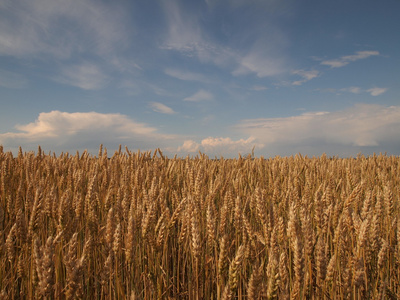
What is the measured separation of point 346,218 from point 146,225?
1261mm

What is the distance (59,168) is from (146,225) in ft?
8.99

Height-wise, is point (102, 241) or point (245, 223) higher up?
point (245, 223)

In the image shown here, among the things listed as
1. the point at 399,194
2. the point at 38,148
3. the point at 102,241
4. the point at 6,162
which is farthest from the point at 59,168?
the point at 399,194

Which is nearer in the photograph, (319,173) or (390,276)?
(390,276)

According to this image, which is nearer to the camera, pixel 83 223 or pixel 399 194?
pixel 83 223

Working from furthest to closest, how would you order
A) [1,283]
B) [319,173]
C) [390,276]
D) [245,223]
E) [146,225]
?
[319,173] → [390,276] → [1,283] → [245,223] → [146,225]

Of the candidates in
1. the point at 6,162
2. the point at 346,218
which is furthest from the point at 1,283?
the point at 346,218

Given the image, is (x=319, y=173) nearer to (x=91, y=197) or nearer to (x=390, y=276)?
(x=390, y=276)

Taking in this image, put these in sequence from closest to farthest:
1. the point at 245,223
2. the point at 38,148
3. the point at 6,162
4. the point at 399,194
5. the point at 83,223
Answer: the point at 245,223, the point at 83,223, the point at 6,162, the point at 399,194, the point at 38,148

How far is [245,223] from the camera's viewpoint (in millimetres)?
1627

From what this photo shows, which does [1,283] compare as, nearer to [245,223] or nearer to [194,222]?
[194,222]

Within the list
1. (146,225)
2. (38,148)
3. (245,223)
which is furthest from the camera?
(38,148)

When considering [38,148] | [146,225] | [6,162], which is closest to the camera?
[146,225]

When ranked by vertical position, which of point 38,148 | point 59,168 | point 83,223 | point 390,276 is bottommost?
point 390,276
